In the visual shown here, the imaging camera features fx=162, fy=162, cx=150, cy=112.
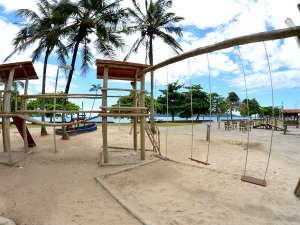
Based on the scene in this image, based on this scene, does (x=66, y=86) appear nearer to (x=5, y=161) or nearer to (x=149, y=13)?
(x=5, y=161)

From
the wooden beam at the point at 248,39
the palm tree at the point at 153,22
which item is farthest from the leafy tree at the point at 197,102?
the wooden beam at the point at 248,39

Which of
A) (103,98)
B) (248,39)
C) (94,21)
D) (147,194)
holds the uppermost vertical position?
(94,21)

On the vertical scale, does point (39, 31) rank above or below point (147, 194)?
above

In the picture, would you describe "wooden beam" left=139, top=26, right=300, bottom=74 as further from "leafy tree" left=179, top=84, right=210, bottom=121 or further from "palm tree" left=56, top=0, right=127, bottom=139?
"leafy tree" left=179, top=84, right=210, bottom=121

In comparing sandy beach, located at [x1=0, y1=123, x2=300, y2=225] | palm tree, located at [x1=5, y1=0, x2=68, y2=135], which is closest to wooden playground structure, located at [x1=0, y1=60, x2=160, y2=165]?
sandy beach, located at [x1=0, y1=123, x2=300, y2=225]

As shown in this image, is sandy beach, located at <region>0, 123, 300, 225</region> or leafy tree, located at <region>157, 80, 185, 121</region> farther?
leafy tree, located at <region>157, 80, 185, 121</region>

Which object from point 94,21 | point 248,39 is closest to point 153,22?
point 94,21

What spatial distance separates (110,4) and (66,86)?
5860mm

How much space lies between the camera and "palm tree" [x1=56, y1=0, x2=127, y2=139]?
9.18 meters

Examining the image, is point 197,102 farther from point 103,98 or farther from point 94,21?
point 103,98

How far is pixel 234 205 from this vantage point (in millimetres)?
2971

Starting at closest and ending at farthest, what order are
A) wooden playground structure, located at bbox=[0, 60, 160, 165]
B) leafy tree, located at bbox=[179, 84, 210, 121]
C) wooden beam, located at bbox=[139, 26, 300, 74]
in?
1. wooden beam, located at bbox=[139, 26, 300, 74]
2. wooden playground structure, located at bbox=[0, 60, 160, 165]
3. leafy tree, located at bbox=[179, 84, 210, 121]

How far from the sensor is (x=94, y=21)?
9492 mm

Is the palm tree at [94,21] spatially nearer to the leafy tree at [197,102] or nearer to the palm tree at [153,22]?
the palm tree at [153,22]
